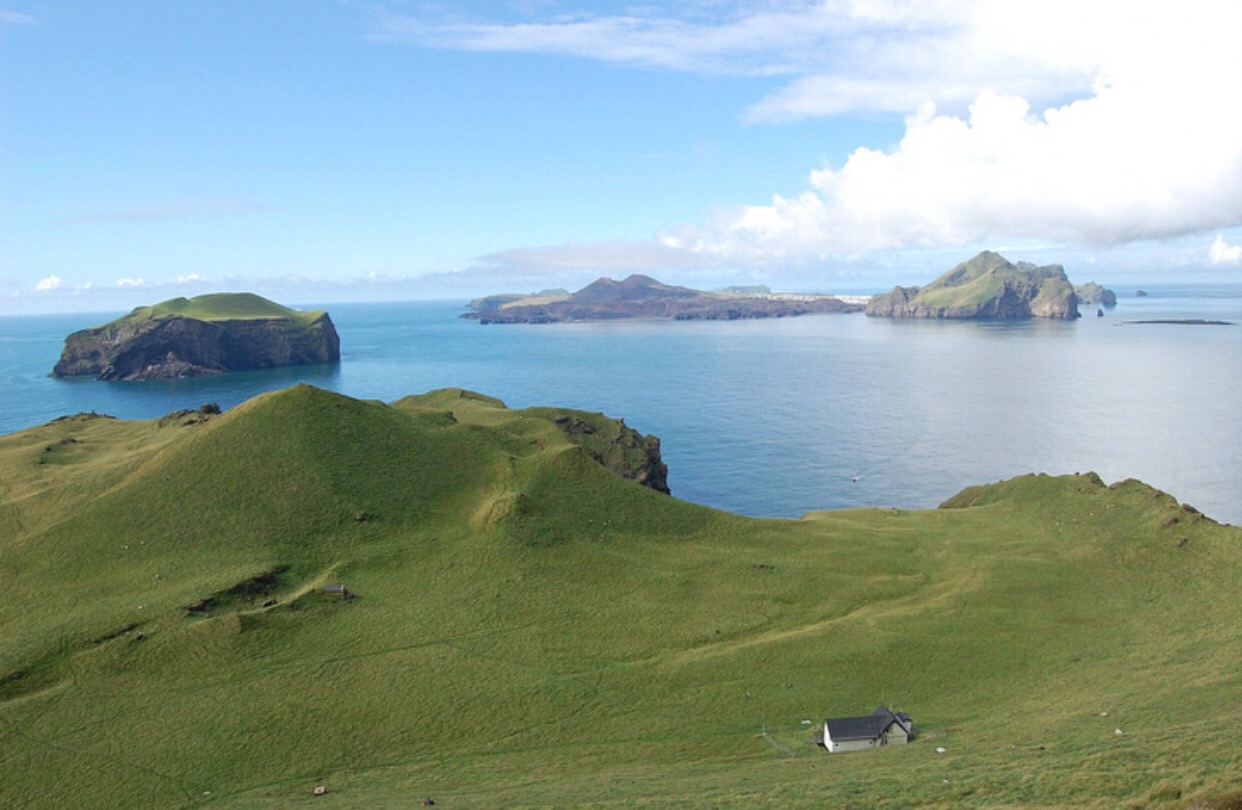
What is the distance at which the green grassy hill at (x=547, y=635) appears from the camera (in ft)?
121

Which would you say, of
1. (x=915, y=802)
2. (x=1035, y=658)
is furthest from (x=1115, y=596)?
(x=915, y=802)

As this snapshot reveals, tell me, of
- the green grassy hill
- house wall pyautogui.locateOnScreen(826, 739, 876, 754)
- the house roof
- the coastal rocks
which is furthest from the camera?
the coastal rocks

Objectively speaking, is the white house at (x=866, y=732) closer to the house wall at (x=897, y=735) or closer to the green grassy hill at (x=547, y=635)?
the house wall at (x=897, y=735)

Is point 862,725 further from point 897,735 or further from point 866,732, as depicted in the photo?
point 897,735

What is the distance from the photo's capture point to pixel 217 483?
6950cm

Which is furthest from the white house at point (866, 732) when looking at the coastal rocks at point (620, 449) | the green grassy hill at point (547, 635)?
the coastal rocks at point (620, 449)

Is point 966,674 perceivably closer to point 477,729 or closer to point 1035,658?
point 1035,658

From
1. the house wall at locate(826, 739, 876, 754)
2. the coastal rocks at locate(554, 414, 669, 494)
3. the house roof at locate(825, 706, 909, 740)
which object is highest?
the coastal rocks at locate(554, 414, 669, 494)

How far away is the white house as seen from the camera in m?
40.2

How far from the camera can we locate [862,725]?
Answer: 134 feet

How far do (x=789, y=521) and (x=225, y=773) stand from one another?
54573mm

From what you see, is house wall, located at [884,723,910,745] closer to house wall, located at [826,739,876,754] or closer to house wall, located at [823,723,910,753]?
house wall, located at [823,723,910,753]

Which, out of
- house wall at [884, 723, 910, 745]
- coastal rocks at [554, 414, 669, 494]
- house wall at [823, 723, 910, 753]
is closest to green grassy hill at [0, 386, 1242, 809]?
house wall at [884, 723, 910, 745]

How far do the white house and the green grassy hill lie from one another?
1571 millimetres
